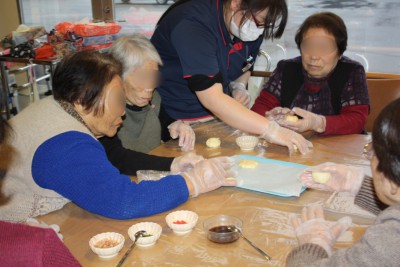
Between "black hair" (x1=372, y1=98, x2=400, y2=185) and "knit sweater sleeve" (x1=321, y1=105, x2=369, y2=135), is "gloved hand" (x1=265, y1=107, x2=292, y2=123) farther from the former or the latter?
"black hair" (x1=372, y1=98, x2=400, y2=185)

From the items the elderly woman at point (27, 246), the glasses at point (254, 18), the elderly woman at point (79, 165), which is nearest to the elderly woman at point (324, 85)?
the glasses at point (254, 18)

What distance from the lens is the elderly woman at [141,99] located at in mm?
1855

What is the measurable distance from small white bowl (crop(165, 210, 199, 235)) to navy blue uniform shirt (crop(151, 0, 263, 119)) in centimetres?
73

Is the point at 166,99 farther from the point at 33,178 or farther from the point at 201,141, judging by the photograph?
the point at 33,178

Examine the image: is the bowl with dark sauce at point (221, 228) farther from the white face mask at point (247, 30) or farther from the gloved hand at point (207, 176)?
the white face mask at point (247, 30)

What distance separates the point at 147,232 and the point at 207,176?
33cm

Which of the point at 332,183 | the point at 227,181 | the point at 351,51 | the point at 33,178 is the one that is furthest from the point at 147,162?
the point at 351,51

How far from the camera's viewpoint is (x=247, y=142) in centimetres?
187

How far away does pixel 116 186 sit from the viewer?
129 centimetres

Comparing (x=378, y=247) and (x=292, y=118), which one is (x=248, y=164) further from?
(x=378, y=247)

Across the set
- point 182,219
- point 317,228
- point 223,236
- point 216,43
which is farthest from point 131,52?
point 317,228

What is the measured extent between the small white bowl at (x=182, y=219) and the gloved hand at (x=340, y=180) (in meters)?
0.46

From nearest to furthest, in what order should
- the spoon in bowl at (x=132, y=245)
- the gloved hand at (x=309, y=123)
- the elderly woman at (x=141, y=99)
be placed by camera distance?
the spoon in bowl at (x=132, y=245) → the elderly woman at (x=141, y=99) → the gloved hand at (x=309, y=123)

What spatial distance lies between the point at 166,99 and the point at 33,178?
1015mm
